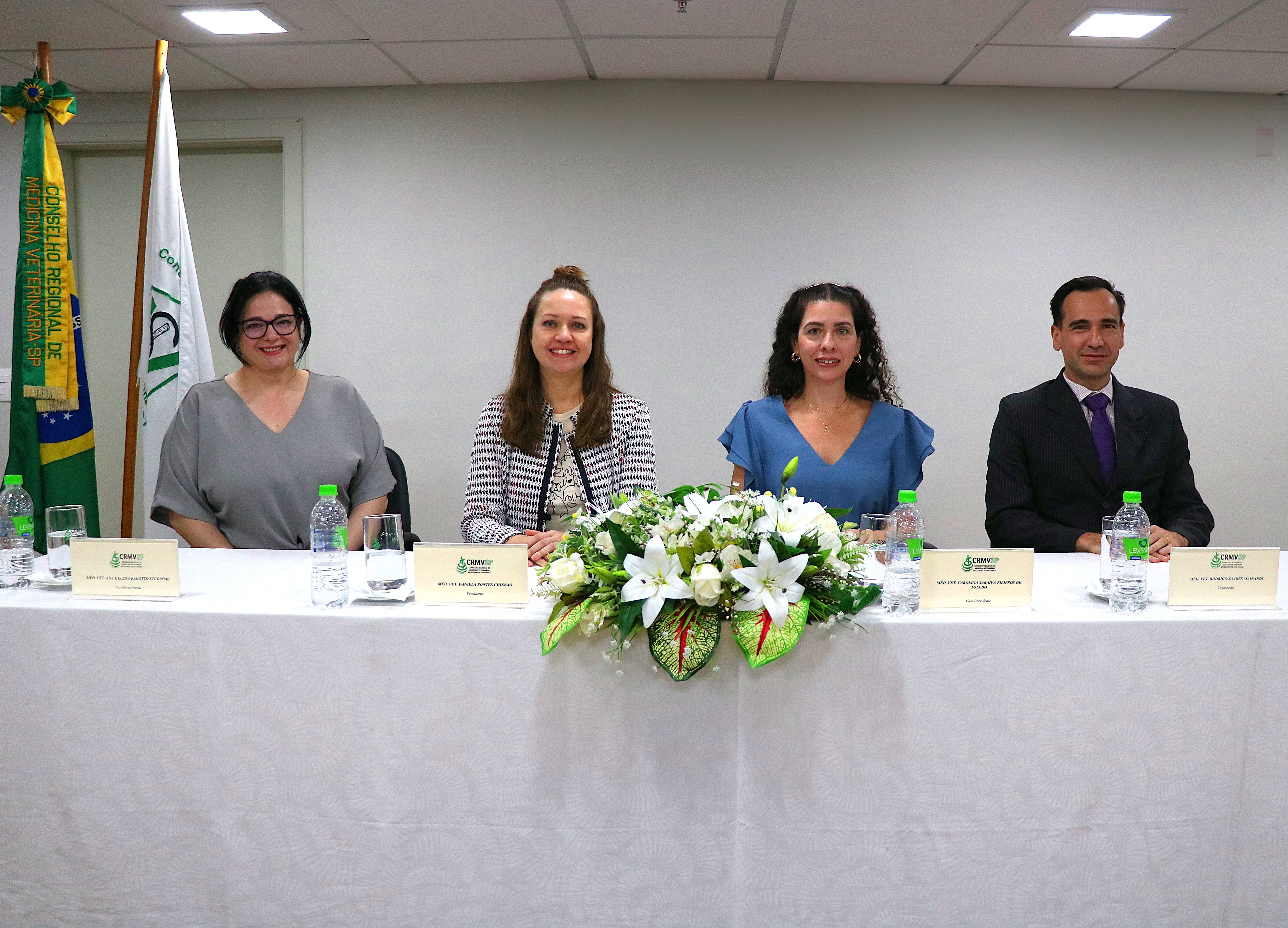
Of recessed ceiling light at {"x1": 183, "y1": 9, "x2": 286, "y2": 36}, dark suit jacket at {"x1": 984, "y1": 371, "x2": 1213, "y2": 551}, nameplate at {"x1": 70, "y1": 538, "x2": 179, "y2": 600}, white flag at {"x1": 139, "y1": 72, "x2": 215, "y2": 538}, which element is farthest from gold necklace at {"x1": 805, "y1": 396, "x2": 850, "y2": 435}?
recessed ceiling light at {"x1": 183, "y1": 9, "x2": 286, "y2": 36}

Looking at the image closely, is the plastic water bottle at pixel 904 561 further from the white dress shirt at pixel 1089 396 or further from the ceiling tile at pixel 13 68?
the ceiling tile at pixel 13 68

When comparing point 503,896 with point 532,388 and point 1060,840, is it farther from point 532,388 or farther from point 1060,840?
point 532,388

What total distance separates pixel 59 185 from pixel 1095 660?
3.28 meters

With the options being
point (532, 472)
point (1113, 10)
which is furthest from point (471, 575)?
point (1113, 10)

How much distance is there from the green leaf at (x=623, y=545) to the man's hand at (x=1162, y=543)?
3.37ft

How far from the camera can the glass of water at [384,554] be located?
1.46 m

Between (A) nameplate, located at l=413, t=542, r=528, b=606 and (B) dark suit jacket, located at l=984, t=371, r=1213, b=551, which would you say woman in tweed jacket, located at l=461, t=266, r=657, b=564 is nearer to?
(A) nameplate, located at l=413, t=542, r=528, b=606

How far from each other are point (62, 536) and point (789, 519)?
4.29 ft

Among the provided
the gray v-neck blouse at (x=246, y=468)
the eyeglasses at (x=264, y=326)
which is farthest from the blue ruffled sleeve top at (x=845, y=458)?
the eyeglasses at (x=264, y=326)

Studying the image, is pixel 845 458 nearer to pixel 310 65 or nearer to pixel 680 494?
pixel 680 494

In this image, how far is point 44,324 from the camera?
2850mm

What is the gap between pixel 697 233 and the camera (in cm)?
→ 387

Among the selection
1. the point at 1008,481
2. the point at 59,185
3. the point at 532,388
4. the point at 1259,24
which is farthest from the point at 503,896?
the point at 1259,24

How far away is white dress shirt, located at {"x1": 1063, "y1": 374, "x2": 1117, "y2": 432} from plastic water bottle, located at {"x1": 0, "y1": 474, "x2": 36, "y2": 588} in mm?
2436
